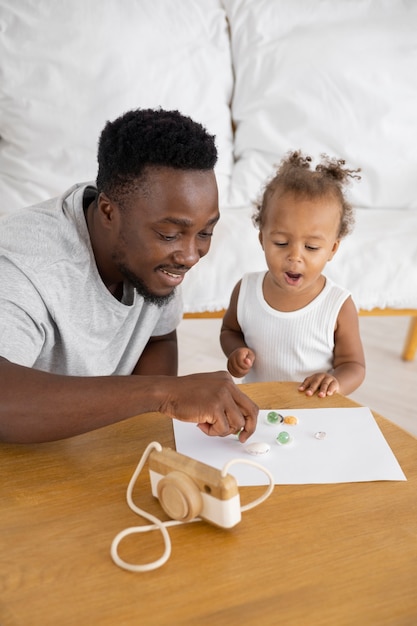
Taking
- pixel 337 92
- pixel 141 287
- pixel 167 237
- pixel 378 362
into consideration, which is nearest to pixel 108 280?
pixel 141 287

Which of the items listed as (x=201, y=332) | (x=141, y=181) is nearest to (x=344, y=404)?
(x=141, y=181)

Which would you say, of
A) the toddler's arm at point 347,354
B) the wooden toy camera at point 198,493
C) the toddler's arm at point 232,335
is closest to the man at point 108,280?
the wooden toy camera at point 198,493

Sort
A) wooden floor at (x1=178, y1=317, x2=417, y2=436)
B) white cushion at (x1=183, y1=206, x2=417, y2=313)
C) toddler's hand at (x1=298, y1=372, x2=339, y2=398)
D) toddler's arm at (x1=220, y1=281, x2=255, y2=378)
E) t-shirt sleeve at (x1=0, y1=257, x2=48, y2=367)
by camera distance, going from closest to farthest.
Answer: t-shirt sleeve at (x1=0, y1=257, x2=48, y2=367) → toddler's hand at (x1=298, y1=372, x2=339, y2=398) → toddler's arm at (x1=220, y1=281, x2=255, y2=378) → white cushion at (x1=183, y1=206, x2=417, y2=313) → wooden floor at (x1=178, y1=317, x2=417, y2=436)

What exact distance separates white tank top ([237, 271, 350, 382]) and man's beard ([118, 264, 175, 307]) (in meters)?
0.30

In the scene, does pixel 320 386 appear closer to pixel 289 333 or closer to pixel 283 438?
pixel 283 438

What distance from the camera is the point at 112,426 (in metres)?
0.99

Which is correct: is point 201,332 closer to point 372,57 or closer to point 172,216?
point 372,57

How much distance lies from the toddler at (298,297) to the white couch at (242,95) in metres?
0.43

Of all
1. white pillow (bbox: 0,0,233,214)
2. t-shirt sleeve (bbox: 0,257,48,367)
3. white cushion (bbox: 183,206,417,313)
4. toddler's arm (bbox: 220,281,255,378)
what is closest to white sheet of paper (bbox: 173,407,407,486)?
t-shirt sleeve (bbox: 0,257,48,367)

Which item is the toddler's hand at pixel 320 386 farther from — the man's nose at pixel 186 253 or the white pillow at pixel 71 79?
the white pillow at pixel 71 79

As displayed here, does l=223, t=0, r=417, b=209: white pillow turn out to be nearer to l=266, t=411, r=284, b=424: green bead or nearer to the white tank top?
the white tank top

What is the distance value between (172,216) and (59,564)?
1.69ft

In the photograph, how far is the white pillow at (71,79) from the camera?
2.04m

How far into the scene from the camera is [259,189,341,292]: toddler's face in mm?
1333
